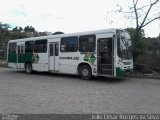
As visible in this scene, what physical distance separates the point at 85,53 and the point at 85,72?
1.21 metres

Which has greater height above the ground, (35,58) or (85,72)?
(35,58)

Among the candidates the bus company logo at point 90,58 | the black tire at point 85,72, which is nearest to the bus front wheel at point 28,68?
the black tire at point 85,72

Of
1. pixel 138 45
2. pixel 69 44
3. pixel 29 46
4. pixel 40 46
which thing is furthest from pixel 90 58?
pixel 29 46

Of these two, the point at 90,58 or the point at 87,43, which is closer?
the point at 90,58

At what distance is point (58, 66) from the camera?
1542 cm

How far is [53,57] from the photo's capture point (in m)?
15.8

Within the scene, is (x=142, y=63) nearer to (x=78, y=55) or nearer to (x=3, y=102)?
(x=78, y=55)

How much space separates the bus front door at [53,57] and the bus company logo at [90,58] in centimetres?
262

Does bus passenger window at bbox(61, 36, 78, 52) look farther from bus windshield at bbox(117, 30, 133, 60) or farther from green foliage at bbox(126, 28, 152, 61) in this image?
green foliage at bbox(126, 28, 152, 61)

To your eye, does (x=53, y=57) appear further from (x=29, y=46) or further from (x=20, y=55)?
(x=20, y=55)

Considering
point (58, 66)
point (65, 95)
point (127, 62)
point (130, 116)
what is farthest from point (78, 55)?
point (130, 116)

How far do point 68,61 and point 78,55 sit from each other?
1012 millimetres

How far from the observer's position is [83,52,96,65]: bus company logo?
13.3 meters
